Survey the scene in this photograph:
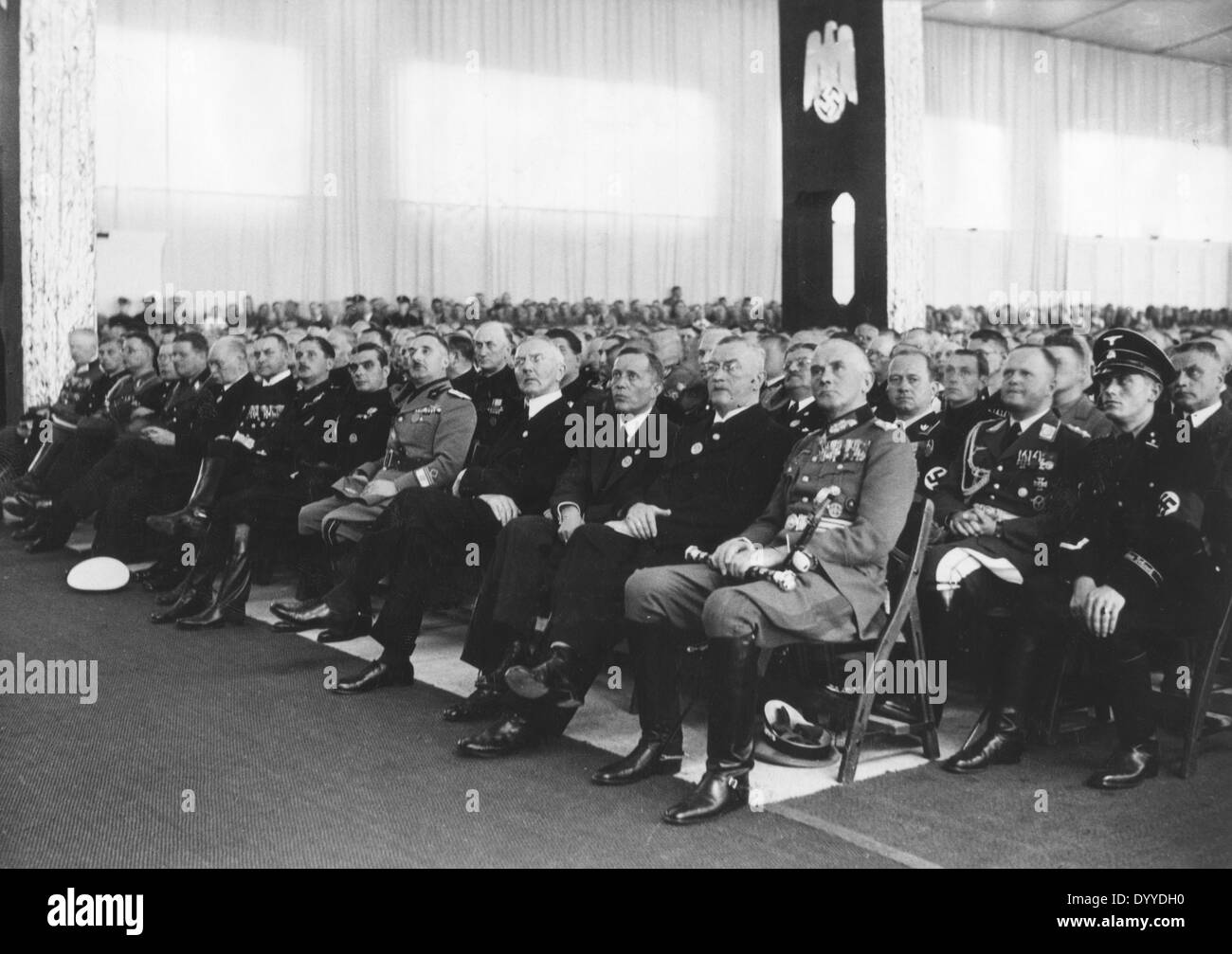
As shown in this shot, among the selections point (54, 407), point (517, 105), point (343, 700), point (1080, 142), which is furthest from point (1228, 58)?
point (343, 700)

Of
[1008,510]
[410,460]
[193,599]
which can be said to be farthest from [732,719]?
[193,599]

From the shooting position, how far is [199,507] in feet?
18.3

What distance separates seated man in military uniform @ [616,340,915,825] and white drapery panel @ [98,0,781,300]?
41.0ft

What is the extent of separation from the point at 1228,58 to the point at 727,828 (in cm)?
2226

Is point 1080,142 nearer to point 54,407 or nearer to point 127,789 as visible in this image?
point 54,407

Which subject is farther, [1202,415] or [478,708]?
[478,708]

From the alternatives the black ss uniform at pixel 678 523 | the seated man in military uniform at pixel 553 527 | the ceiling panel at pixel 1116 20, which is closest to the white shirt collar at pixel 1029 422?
the black ss uniform at pixel 678 523

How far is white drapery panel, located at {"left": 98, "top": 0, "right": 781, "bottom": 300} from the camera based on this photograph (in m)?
14.5

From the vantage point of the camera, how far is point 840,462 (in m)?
3.44

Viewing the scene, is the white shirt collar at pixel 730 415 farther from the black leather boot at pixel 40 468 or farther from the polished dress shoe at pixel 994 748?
the black leather boot at pixel 40 468

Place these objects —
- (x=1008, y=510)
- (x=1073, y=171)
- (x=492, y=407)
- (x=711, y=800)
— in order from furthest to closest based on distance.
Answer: (x=1073, y=171), (x=492, y=407), (x=1008, y=510), (x=711, y=800)

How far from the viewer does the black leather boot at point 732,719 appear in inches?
121

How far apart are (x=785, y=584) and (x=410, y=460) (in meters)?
2.19

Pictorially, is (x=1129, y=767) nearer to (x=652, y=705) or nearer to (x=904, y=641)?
(x=904, y=641)
